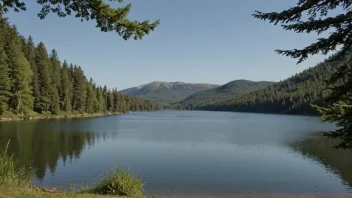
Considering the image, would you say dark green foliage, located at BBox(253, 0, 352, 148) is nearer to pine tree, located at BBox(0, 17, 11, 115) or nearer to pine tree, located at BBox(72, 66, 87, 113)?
pine tree, located at BBox(0, 17, 11, 115)

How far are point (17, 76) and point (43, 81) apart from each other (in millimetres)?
17587

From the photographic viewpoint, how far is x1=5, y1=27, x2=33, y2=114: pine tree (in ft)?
222

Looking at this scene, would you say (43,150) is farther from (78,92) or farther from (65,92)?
(78,92)

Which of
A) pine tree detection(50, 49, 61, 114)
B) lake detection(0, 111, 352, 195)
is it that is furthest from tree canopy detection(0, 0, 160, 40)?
pine tree detection(50, 49, 61, 114)

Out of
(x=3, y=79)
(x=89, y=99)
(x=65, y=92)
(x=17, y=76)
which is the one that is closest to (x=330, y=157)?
(x=3, y=79)

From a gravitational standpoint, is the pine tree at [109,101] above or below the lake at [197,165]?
above

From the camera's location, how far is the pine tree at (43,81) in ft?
274

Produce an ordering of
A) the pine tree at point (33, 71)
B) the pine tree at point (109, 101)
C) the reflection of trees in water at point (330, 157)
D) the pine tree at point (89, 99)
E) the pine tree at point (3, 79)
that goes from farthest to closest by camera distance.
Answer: the pine tree at point (109, 101)
the pine tree at point (89, 99)
the pine tree at point (33, 71)
the pine tree at point (3, 79)
the reflection of trees in water at point (330, 157)

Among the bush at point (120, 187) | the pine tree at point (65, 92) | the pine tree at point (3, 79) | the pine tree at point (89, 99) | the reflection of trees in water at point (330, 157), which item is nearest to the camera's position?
the bush at point (120, 187)

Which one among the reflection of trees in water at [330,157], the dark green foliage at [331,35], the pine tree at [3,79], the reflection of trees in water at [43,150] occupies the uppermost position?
the pine tree at [3,79]

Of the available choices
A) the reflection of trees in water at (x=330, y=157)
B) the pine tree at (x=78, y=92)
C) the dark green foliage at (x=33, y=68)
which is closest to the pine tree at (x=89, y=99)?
the pine tree at (x=78, y=92)

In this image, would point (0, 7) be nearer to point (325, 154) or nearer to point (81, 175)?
point (81, 175)

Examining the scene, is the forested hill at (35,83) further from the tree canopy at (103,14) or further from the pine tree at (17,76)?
the tree canopy at (103,14)

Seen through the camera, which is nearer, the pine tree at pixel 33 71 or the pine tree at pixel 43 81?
the pine tree at pixel 33 71
